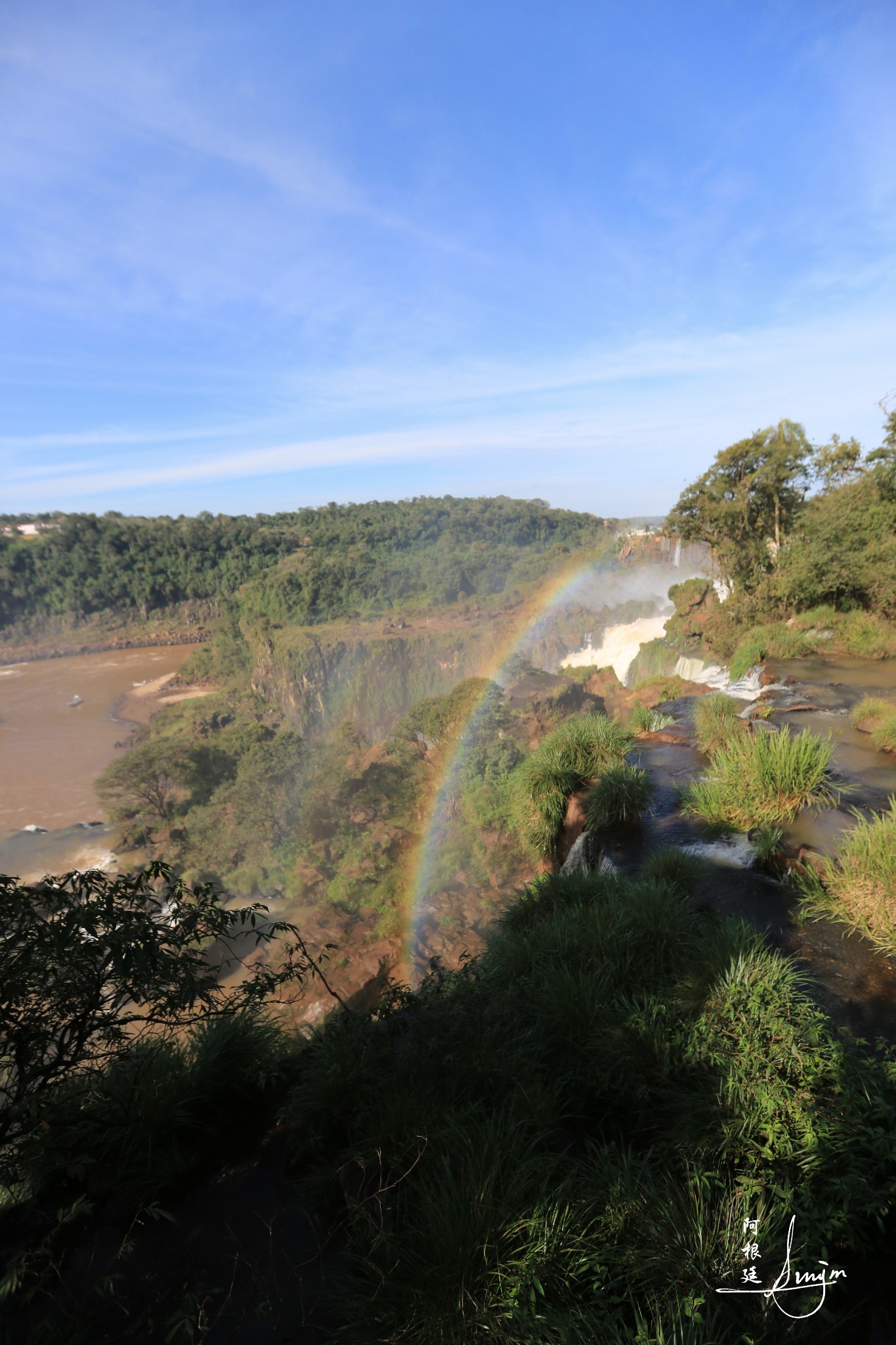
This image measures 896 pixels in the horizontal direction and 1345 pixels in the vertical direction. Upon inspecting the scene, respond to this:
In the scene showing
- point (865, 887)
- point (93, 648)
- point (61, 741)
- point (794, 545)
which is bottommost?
point (61, 741)

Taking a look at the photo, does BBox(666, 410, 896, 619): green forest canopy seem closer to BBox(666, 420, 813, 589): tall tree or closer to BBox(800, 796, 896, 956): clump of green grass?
BBox(666, 420, 813, 589): tall tree

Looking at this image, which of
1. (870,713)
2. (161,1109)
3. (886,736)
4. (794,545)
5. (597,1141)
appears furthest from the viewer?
(794,545)

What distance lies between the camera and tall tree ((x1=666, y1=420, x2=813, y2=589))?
62.6 ft

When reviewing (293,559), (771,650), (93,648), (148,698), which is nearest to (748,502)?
(771,650)

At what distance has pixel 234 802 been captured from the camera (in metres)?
27.9

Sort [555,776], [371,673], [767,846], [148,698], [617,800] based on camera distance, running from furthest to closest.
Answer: [148,698] < [371,673] < [555,776] < [617,800] < [767,846]

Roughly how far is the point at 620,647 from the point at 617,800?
36.8 metres

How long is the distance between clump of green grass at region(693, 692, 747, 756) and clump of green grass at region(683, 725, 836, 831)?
94cm

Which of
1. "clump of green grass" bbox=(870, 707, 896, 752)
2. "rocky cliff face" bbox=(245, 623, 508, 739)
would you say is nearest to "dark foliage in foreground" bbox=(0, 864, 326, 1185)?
"clump of green grass" bbox=(870, 707, 896, 752)

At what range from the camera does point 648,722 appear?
11.1 m

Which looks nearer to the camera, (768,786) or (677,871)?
(677,871)

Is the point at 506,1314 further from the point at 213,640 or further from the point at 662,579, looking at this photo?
the point at 213,640

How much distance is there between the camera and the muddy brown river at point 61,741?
29922 mm

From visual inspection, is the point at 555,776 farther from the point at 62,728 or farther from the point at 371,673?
the point at 62,728
